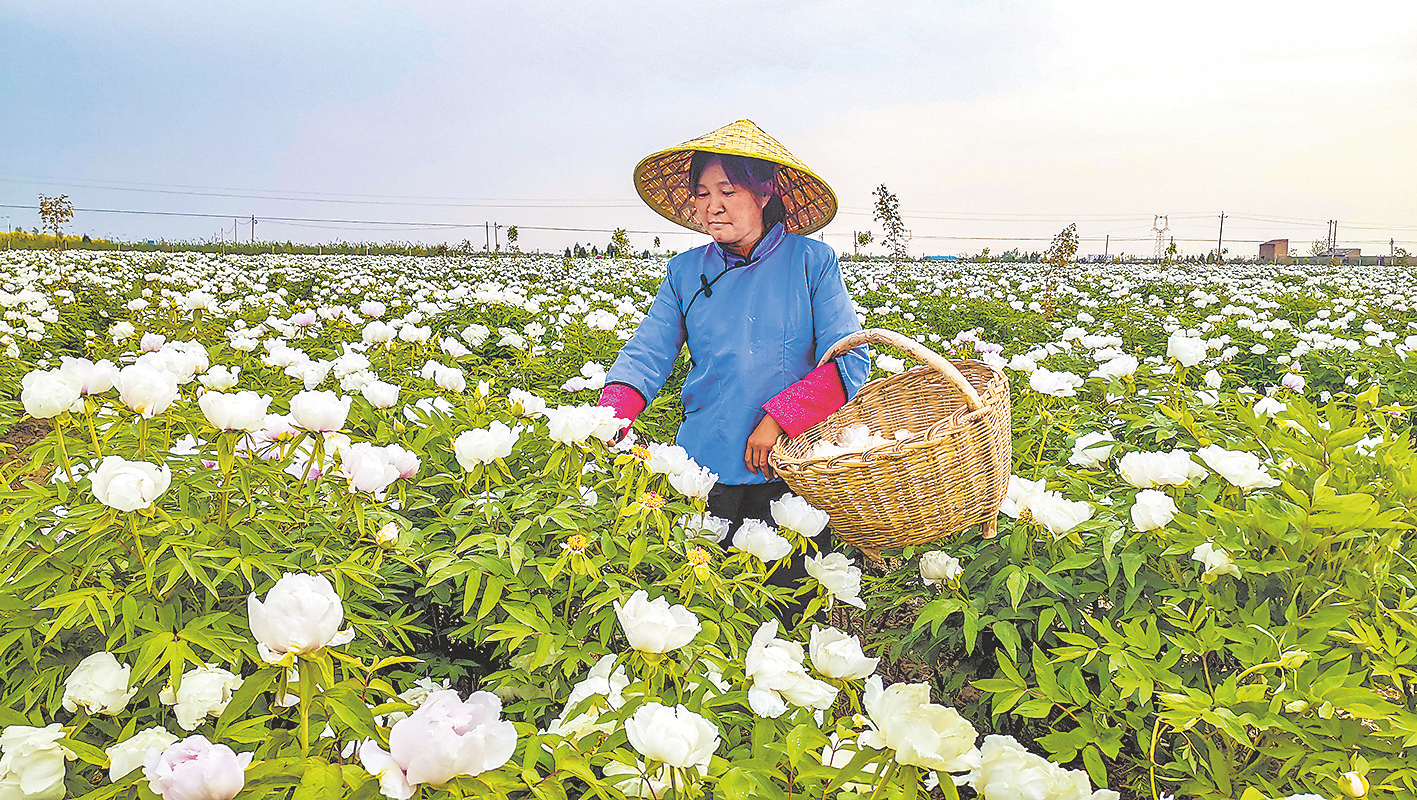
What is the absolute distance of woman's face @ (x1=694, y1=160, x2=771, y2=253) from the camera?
2.18 metres

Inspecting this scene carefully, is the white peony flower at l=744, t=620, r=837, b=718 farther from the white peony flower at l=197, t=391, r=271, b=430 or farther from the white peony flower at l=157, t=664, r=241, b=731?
the white peony flower at l=197, t=391, r=271, b=430

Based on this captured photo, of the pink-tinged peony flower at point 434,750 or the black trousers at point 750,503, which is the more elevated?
the pink-tinged peony flower at point 434,750

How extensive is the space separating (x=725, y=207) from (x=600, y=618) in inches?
49.9

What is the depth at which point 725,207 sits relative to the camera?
7.24 ft

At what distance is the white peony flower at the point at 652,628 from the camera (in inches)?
39.6

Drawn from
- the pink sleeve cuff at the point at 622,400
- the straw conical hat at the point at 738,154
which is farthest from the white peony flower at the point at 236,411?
the straw conical hat at the point at 738,154

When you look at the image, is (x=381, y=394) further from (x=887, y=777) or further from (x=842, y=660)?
(x=887, y=777)

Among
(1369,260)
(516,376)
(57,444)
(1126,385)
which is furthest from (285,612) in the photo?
(1369,260)

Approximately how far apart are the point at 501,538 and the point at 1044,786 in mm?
850

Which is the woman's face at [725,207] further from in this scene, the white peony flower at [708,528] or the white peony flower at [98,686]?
the white peony flower at [98,686]

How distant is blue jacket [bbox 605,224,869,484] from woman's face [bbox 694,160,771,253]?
8 centimetres

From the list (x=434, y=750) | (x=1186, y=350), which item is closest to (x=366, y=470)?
(x=434, y=750)

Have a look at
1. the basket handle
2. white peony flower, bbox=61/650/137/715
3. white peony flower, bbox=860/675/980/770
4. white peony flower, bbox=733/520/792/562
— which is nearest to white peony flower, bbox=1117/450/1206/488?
the basket handle

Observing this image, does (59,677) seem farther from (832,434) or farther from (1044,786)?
(832,434)
